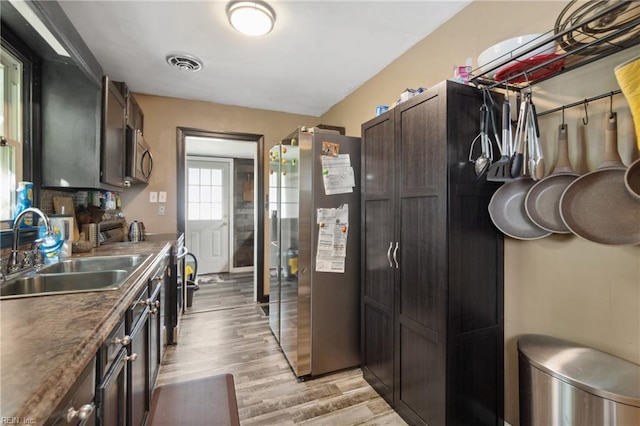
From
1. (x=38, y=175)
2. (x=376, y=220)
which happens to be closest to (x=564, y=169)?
(x=376, y=220)

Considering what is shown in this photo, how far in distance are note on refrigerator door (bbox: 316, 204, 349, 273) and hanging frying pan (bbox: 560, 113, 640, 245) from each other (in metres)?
1.31

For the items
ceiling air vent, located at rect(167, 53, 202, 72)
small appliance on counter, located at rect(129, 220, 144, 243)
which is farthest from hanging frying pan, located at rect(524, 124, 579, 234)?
small appliance on counter, located at rect(129, 220, 144, 243)

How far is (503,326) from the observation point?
63.6 inches

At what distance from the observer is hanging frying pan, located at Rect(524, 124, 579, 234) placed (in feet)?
4.23

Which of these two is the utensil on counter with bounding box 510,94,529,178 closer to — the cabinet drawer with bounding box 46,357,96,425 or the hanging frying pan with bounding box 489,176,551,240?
the hanging frying pan with bounding box 489,176,551,240

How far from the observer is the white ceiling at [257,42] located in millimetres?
1813

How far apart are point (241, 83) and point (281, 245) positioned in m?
1.68

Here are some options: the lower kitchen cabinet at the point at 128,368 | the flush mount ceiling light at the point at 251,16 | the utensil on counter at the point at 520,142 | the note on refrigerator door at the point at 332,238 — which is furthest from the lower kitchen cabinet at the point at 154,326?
the utensil on counter at the point at 520,142

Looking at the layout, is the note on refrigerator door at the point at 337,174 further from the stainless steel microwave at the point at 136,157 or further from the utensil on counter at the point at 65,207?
the utensil on counter at the point at 65,207

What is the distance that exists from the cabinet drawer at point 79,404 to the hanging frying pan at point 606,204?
1719 mm

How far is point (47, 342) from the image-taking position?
73cm

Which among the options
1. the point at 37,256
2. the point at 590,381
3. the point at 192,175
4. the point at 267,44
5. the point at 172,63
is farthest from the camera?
the point at 192,175

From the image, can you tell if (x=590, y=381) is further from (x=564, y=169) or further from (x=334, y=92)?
(x=334, y=92)

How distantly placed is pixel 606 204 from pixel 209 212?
5362mm
